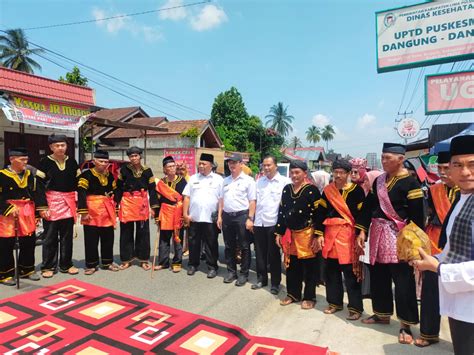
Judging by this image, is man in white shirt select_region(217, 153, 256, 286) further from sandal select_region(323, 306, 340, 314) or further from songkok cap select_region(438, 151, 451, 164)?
songkok cap select_region(438, 151, 451, 164)

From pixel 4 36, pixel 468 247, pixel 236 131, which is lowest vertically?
pixel 468 247

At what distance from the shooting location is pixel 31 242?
4656 mm

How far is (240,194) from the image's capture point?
4699 mm

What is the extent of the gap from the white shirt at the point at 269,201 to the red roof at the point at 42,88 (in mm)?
7347

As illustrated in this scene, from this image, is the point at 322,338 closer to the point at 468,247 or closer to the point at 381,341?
the point at 381,341

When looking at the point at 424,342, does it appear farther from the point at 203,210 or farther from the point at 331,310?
the point at 203,210

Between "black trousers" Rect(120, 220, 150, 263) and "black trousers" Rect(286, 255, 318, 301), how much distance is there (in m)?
2.54

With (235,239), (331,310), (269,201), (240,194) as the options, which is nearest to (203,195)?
(240,194)

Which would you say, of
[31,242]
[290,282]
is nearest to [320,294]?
[290,282]

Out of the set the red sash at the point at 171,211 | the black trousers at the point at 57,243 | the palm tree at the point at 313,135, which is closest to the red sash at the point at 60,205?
the black trousers at the point at 57,243

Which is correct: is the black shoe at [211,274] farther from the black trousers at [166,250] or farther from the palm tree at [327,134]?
the palm tree at [327,134]

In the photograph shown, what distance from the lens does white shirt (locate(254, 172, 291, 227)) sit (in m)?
4.42

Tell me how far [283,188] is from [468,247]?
267 cm

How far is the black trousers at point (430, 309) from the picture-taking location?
9.93 feet
